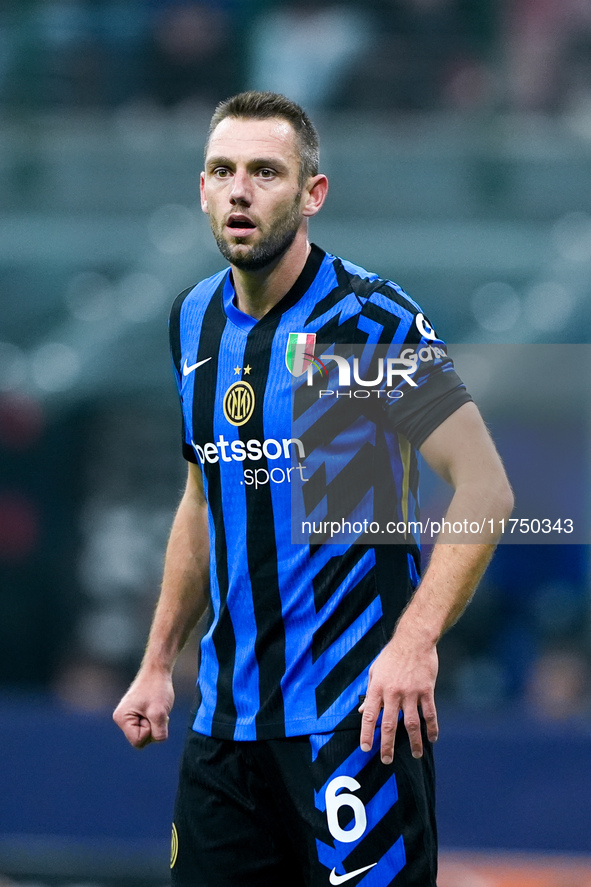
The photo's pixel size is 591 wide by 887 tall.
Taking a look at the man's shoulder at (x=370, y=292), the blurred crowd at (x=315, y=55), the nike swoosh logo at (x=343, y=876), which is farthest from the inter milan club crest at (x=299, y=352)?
the blurred crowd at (x=315, y=55)

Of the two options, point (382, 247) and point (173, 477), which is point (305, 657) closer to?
point (382, 247)

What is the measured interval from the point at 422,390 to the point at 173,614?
2.71 feet

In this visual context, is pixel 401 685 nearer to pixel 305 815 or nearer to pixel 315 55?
pixel 305 815

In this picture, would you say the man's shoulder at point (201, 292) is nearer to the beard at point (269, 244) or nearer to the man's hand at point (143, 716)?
the beard at point (269, 244)

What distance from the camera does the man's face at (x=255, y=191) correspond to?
267 cm

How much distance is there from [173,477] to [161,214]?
178 centimetres

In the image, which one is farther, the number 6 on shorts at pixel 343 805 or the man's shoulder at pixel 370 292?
the man's shoulder at pixel 370 292

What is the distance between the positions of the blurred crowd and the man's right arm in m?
5.81

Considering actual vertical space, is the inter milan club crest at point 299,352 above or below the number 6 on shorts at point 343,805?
above

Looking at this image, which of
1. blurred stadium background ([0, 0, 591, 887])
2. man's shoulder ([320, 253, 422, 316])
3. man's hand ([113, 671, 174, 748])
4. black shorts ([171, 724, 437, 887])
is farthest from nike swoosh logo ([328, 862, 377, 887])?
blurred stadium background ([0, 0, 591, 887])

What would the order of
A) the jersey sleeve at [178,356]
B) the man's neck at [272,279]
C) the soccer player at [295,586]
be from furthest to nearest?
the jersey sleeve at [178,356], the man's neck at [272,279], the soccer player at [295,586]

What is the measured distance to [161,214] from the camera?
8.09 m

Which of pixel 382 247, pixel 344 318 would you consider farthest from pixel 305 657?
pixel 382 247

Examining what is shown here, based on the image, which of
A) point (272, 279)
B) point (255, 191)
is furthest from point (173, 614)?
point (255, 191)
